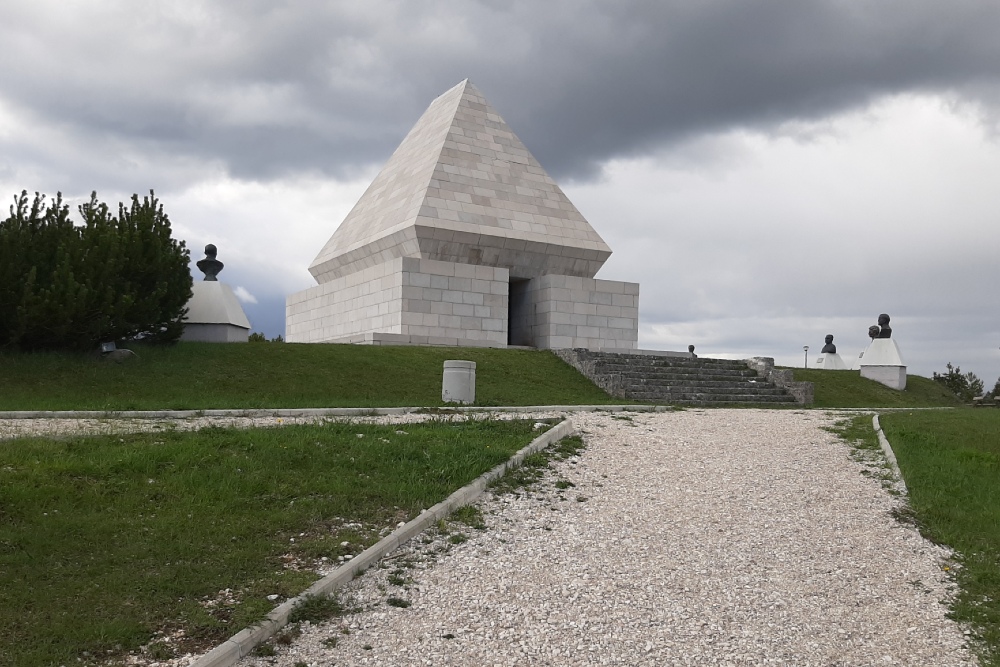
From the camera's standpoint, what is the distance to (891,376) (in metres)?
31.5

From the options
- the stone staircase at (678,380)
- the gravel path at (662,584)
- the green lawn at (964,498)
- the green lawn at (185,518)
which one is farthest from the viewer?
the stone staircase at (678,380)

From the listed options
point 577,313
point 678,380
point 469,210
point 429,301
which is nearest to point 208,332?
point 429,301

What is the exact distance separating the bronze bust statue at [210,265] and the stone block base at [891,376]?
80.1ft

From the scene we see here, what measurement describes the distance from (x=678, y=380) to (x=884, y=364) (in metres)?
12.2

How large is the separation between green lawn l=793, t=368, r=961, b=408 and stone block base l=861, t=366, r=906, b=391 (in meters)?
0.38

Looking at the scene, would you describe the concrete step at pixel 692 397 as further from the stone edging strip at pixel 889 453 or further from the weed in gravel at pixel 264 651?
the weed in gravel at pixel 264 651

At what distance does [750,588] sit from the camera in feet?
23.7

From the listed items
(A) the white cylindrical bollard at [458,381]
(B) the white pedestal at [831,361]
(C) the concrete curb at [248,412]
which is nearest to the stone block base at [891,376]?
(B) the white pedestal at [831,361]

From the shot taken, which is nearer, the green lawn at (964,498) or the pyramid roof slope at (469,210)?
the green lawn at (964,498)

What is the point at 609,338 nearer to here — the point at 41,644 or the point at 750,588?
the point at 750,588

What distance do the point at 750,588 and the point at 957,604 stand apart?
1.79 m

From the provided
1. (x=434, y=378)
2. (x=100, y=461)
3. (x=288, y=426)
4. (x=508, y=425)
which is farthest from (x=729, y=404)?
A: (x=100, y=461)

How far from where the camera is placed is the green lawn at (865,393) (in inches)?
1032

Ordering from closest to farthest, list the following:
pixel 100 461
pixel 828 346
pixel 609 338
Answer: pixel 100 461
pixel 609 338
pixel 828 346
